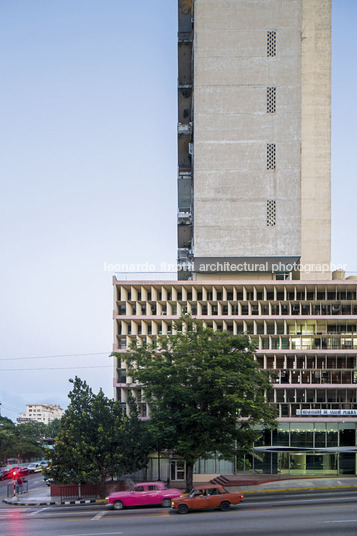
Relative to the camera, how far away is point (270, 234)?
2685 inches

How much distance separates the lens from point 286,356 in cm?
6303

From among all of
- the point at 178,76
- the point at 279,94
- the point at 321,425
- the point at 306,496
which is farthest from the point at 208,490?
the point at 178,76

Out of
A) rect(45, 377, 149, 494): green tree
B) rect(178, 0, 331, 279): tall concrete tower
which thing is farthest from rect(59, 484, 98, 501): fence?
rect(178, 0, 331, 279): tall concrete tower

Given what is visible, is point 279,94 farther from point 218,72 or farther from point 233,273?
point 233,273

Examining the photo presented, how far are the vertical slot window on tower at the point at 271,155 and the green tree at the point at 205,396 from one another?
29.1m

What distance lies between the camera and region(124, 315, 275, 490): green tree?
1686 inches

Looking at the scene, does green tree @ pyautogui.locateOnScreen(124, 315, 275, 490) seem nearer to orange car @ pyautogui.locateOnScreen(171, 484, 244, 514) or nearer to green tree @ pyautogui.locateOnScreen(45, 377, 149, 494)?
green tree @ pyautogui.locateOnScreen(45, 377, 149, 494)

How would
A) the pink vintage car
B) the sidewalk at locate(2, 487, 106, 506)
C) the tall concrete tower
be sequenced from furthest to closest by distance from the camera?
the tall concrete tower → the sidewalk at locate(2, 487, 106, 506) → the pink vintage car

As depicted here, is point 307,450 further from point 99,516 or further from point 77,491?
point 99,516

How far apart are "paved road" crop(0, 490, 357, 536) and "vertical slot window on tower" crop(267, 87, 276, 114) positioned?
4471 cm

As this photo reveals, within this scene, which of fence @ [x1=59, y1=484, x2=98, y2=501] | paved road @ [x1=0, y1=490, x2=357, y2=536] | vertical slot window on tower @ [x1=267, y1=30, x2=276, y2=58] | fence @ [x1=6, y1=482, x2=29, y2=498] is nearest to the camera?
paved road @ [x1=0, y1=490, x2=357, y2=536]

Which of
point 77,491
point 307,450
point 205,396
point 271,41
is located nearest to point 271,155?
point 271,41

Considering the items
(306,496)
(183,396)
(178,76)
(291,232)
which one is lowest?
(306,496)

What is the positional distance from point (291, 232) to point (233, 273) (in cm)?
827
